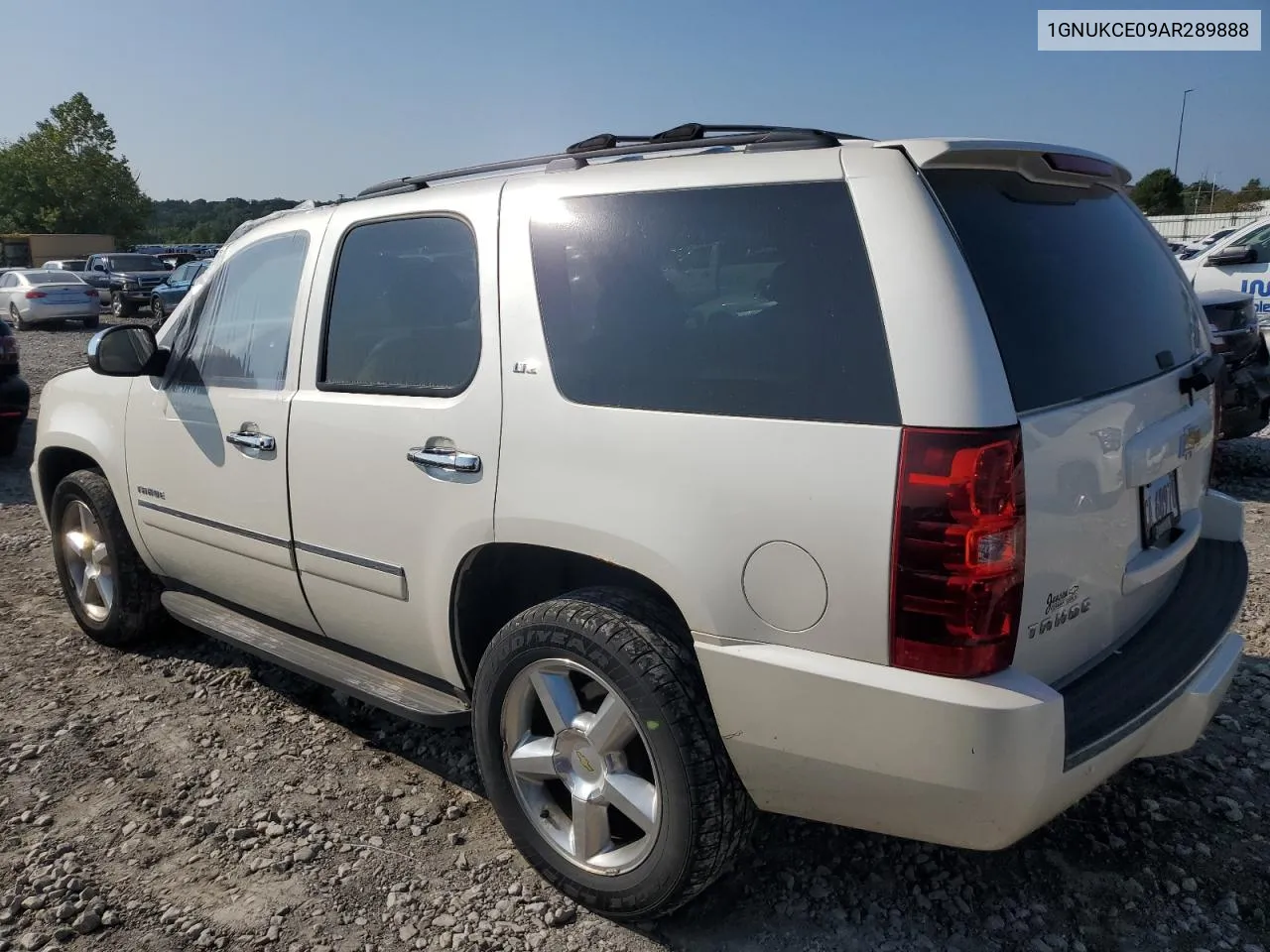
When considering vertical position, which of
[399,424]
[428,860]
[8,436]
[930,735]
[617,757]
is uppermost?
[399,424]

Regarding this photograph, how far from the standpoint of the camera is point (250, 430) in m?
3.28

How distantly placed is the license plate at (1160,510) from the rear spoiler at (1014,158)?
2.58 ft

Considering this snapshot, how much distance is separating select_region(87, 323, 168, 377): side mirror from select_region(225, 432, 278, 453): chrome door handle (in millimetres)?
610

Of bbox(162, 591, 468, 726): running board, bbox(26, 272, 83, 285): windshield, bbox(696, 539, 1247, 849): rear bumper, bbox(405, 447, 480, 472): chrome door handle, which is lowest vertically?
bbox(162, 591, 468, 726): running board

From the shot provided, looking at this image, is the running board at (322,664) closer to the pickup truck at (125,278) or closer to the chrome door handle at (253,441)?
the chrome door handle at (253,441)

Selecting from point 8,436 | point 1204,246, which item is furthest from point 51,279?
point 1204,246

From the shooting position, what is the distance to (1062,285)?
2.25 meters

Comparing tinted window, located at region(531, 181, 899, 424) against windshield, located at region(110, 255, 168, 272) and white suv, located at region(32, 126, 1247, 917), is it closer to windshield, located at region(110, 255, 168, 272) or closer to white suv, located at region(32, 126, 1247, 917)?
white suv, located at region(32, 126, 1247, 917)

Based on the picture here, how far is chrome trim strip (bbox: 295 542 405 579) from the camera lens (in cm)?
287

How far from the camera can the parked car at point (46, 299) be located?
71.5ft

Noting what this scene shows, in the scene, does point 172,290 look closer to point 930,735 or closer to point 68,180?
point 930,735

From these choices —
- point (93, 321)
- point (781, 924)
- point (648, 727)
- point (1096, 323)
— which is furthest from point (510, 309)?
point (93, 321)

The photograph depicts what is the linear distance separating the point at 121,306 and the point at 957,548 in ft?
98.4

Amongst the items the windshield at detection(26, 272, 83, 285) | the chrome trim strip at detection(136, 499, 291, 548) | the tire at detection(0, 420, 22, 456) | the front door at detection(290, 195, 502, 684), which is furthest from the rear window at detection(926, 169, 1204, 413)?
the windshield at detection(26, 272, 83, 285)
